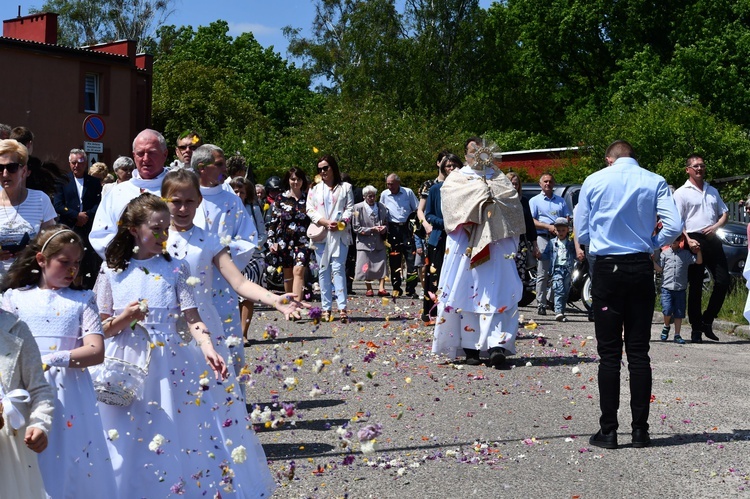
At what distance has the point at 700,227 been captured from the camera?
14.5 metres

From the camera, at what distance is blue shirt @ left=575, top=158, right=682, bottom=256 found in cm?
820

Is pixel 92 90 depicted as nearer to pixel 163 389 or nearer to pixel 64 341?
pixel 163 389

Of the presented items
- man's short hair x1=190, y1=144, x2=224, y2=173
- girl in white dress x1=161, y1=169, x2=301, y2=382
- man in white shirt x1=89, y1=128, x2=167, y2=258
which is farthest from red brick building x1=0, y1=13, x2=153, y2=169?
girl in white dress x1=161, y1=169, x2=301, y2=382

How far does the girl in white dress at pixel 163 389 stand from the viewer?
591cm

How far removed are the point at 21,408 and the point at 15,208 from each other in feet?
9.67

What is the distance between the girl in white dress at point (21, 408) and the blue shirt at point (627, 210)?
186 inches

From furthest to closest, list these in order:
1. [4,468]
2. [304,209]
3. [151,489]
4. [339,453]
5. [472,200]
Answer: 1. [304,209]
2. [472,200]
3. [339,453]
4. [151,489]
5. [4,468]

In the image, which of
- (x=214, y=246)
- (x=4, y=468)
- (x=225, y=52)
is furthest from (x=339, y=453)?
(x=225, y=52)

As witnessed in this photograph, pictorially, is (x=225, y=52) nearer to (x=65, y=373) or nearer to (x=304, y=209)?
(x=304, y=209)

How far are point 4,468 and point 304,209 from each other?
39.8ft

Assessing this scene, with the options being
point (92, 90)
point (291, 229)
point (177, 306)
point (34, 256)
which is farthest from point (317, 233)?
point (92, 90)

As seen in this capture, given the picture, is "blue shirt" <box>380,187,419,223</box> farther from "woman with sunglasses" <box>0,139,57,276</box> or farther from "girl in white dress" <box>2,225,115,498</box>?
"girl in white dress" <box>2,225,115,498</box>

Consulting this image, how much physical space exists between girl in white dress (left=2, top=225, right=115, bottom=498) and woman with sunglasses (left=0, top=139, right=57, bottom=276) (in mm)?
1700

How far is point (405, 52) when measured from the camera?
58.5 m
